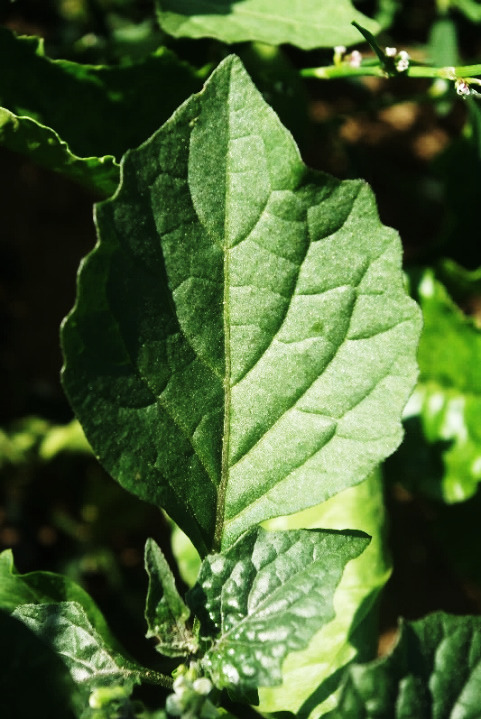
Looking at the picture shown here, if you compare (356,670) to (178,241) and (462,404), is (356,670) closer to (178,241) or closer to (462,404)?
(178,241)

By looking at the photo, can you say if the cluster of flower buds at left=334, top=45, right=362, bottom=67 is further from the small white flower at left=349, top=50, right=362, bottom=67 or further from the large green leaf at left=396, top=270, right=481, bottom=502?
the large green leaf at left=396, top=270, right=481, bottom=502

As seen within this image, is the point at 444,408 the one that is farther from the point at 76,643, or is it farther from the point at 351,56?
the point at 76,643

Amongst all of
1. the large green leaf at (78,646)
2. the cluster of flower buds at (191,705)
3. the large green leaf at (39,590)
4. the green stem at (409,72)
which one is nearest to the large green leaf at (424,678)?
the cluster of flower buds at (191,705)

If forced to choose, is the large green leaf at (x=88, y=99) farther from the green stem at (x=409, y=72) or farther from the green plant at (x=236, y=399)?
the green stem at (x=409, y=72)

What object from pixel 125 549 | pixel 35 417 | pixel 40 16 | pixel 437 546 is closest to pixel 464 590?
pixel 437 546

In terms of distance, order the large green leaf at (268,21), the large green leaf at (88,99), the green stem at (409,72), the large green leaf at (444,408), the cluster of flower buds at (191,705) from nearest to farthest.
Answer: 1. the cluster of flower buds at (191,705)
2. the green stem at (409,72)
3. the large green leaf at (88,99)
4. the large green leaf at (268,21)
5. the large green leaf at (444,408)

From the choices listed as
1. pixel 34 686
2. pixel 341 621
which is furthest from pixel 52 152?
pixel 341 621
